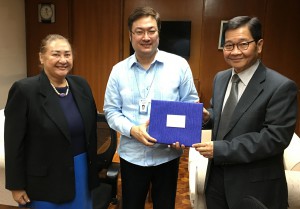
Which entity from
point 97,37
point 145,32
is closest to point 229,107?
point 145,32

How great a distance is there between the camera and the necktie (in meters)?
1.34

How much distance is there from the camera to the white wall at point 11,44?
4.27 metres

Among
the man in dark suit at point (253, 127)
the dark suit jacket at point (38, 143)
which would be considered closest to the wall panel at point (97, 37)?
the dark suit jacket at point (38, 143)

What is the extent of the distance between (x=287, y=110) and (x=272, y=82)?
5.3 inches

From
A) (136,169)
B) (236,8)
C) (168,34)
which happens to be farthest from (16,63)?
(136,169)

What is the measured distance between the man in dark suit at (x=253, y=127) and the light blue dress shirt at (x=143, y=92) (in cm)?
31

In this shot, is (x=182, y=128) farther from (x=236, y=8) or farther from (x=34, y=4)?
(x=34, y=4)

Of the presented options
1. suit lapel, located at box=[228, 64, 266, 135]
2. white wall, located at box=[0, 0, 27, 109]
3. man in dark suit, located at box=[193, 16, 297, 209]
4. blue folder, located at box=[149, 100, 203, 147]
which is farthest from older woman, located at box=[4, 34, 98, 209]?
white wall, located at box=[0, 0, 27, 109]

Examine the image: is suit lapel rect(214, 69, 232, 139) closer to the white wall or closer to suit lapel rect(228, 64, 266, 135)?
suit lapel rect(228, 64, 266, 135)

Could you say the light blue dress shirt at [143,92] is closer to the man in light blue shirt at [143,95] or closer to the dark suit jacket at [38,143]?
the man in light blue shirt at [143,95]

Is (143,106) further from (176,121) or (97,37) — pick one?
(97,37)

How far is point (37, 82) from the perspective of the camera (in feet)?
4.81

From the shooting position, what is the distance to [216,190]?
4.63 feet

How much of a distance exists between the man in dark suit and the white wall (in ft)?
12.9
